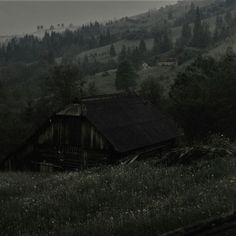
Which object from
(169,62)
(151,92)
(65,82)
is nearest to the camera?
(65,82)

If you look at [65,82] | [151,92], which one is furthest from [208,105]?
[65,82]

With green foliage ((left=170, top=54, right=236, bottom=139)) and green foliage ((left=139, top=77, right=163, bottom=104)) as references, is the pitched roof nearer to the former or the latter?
green foliage ((left=170, top=54, right=236, bottom=139))

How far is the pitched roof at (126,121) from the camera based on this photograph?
105 feet

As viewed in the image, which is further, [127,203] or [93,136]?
[93,136]

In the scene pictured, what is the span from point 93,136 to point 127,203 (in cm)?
2062

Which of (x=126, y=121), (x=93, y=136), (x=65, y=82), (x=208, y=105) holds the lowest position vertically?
(x=93, y=136)

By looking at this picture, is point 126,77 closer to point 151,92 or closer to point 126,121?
point 151,92

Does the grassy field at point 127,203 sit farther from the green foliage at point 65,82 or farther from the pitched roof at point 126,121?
the green foliage at point 65,82

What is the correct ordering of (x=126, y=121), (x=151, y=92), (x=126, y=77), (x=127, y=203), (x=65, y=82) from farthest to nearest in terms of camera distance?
(x=126, y=77) < (x=151, y=92) < (x=65, y=82) < (x=126, y=121) < (x=127, y=203)

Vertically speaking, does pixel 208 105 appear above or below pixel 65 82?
below

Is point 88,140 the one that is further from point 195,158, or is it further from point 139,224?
point 139,224

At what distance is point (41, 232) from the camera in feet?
34.0

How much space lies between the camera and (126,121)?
34.4m

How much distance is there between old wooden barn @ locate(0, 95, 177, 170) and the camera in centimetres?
3184
